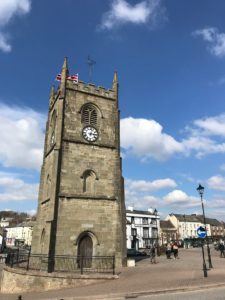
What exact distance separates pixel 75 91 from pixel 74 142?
5.07 meters

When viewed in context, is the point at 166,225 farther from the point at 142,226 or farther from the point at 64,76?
the point at 64,76

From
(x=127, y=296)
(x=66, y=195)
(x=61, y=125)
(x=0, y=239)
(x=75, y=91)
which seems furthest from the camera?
(x=0, y=239)

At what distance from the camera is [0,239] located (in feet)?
241

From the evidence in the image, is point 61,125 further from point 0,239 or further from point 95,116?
point 0,239

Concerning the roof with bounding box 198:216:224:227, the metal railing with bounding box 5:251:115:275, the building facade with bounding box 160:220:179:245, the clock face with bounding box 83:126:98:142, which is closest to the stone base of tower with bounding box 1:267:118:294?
the metal railing with bounding box 5:251:115:275

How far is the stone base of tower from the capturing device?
1666 centimetres

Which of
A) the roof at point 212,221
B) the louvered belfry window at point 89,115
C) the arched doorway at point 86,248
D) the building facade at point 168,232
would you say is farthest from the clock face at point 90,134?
the roof at point 212,221

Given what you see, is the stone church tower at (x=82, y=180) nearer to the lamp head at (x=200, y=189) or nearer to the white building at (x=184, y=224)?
the lamp head at (x=200, y=189)

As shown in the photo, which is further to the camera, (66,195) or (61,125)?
(61,125)

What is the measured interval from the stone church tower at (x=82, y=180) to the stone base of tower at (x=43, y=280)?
3.12 m

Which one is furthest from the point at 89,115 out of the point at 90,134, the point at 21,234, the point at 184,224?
the point at 21,234

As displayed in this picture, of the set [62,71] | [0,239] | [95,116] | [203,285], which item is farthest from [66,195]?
[0,239]

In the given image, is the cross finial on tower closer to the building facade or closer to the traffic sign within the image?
the traffic sign

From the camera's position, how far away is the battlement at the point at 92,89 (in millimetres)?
27906
